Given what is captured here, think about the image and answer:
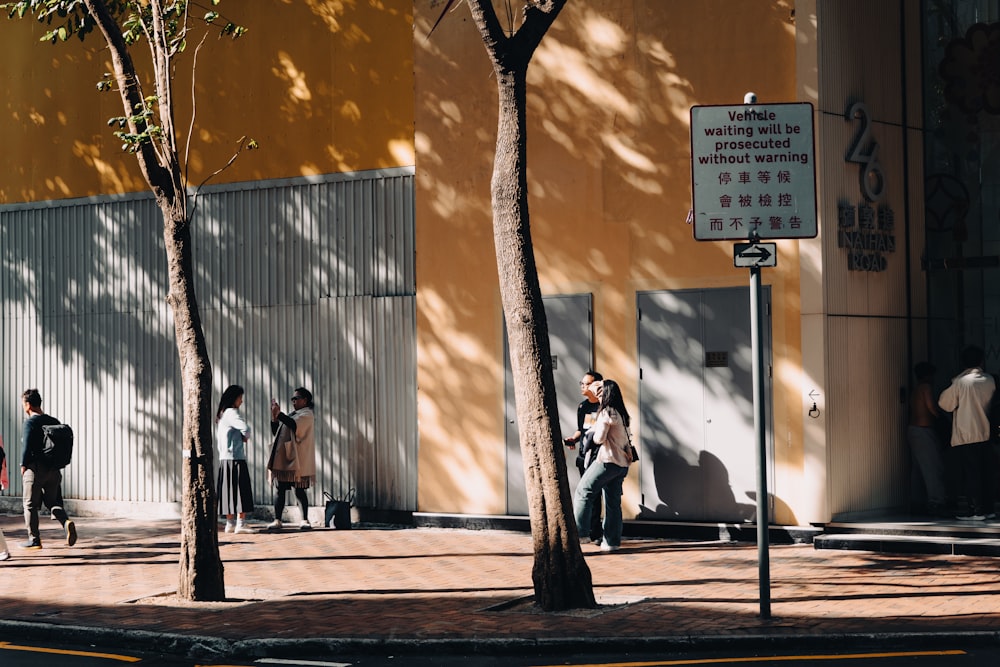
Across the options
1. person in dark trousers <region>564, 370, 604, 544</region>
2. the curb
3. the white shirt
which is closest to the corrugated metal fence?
person in dark trousers <region>564, 370, 604, 544</region>

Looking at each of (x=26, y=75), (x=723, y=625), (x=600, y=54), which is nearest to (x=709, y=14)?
(x=600, y=54)

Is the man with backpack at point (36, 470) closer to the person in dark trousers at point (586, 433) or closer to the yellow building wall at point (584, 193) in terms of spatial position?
the yellow building wall at point (584, 193)

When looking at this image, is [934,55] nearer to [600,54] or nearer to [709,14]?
[709,14]

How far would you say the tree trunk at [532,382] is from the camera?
1096 centimetres

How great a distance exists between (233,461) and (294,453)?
0.74 meters

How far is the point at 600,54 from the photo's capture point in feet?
53.8

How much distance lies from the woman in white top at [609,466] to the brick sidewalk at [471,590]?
356mm

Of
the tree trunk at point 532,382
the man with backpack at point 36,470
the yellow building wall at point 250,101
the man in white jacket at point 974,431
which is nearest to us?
the tree trunk at point 532,382

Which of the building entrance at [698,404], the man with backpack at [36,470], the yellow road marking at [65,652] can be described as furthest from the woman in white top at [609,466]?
the man with backpack at [36,470]

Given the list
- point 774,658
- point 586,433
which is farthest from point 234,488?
point 774,658

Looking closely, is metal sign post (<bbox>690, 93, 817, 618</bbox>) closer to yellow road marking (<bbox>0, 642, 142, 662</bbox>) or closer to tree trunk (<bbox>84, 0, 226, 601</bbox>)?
tree trunk (<bbox>84, 0, 226, 601</bbox>)

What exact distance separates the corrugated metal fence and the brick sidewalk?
2.00 meters

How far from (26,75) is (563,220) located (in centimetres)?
898

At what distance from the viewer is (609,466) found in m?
14.5
